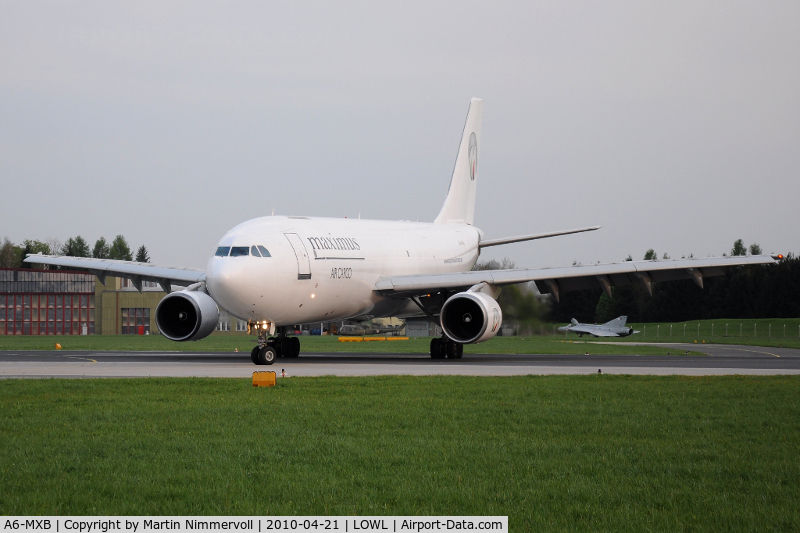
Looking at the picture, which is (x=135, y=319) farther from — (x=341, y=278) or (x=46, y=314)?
(x=341, y=278)

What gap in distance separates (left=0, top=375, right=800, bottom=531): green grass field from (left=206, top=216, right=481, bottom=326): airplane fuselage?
A: 9.33 metres

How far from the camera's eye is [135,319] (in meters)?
79.0

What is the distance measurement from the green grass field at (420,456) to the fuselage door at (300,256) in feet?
35.2

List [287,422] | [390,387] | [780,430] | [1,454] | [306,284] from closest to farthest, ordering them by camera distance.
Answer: [1,454]
[780,430]
[287,422]
[390,387]
[306,284]

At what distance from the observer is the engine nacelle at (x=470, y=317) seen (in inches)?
1016

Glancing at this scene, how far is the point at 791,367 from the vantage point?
76.3 feet

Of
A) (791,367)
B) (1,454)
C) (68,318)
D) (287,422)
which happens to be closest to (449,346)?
(791,367)

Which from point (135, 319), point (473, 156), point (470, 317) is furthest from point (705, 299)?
point (470, 317)

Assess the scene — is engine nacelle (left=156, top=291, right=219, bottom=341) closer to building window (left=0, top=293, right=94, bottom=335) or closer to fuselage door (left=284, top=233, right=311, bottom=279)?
fuselage door (left=284, top=233, right=311, bottom=279)

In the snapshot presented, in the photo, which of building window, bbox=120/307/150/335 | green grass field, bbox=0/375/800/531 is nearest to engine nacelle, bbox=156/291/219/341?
green grass field, bbox=0/375/800/531

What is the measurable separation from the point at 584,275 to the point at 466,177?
40.1 ft

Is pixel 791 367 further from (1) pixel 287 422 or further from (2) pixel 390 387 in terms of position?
(1) pixel 287 422

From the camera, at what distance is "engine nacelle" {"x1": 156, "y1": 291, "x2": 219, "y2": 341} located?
1041 inches

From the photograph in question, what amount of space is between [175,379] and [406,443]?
8.88m
